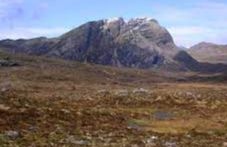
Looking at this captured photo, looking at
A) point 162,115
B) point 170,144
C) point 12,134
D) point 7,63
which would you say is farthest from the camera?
point 7,63

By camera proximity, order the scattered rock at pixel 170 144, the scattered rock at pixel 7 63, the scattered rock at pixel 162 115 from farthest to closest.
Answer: the scattered rock at pixel 7 63 < the scattered rock at pixel 162 115 < the scattered rock at pixel 170 144

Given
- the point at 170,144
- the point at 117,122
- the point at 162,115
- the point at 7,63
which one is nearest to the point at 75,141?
the point at 170,144

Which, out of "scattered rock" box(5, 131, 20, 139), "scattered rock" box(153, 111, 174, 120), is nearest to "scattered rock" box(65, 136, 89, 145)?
"scattered rock" box(5, 131, 20, 139)

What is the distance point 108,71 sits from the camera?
166 metres

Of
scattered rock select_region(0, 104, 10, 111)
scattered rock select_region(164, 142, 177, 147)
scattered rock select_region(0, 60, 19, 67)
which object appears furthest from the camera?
scattered rock select_region(0, 60, 19, 67)

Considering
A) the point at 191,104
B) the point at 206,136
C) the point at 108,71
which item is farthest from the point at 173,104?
the point at 108,71

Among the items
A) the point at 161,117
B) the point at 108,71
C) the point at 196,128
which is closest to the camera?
the point at 196,128

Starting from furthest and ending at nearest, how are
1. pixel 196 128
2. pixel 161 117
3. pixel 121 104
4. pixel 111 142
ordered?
pixel 121 104
pixel 161 117
pixel 196 128
pixel 111 142

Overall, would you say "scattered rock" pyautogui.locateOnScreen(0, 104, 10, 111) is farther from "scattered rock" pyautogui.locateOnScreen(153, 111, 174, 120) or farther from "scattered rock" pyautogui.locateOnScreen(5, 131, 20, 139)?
"scattered rock" pyautogui.locateOnScreen(153, 111, 174, 120)

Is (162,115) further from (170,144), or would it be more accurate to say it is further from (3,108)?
(170,144)

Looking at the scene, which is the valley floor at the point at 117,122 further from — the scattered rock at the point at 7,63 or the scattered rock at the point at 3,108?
the scattered rock at the point at 7,63

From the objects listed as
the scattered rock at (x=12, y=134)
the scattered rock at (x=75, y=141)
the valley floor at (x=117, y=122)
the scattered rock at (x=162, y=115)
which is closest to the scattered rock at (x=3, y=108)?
the valley floor at (x=117, y=122)

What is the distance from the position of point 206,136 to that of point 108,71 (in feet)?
411

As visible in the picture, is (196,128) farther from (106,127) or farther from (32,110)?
(32,110)
